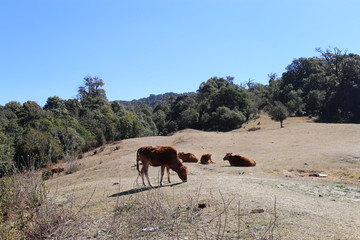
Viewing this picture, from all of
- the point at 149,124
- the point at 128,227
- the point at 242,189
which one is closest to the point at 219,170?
the point at 242,189

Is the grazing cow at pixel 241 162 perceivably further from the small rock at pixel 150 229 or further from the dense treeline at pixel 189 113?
the dense treeline at pixel 189 113

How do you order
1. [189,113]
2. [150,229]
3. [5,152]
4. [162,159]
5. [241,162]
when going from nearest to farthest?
1. [150,229]
2. [162,159]
3. [241,162]
4. [5,152]
5. [189,113]

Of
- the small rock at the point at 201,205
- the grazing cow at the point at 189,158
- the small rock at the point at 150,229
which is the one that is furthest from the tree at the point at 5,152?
the small rock at the point at 150,229

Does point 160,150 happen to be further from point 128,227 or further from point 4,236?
point 4,236

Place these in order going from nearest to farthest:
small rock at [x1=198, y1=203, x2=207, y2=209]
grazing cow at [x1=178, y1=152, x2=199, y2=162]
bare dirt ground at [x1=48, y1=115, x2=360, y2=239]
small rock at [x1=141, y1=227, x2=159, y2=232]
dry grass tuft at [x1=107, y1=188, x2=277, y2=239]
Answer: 1. dry grass tuft at [x1=107, y1=188, x2=277, y2=239]
2. small rock at [x1=141, y1=227, x2=159, y2=232]
3. bare dirt ground at [x1=48, y1=115, x2=360, y2=239]
4. small rock at [x1=198, y1=203, x2=207, y2=209]
5. grazing cow at [x1=178, y1=152, x2=199, y2=162]

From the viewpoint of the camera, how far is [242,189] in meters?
9.23

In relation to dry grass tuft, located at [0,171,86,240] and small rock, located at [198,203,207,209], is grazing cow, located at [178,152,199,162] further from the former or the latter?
small rock, located at [198,203,207,209]

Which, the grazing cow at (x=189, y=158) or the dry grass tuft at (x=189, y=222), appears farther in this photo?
the grazing cow at (x=189, y=158)

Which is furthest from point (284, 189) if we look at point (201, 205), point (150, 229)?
point (150, 229)

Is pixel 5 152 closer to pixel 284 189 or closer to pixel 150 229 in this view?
pixel 284 189

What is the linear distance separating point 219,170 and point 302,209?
9167mm

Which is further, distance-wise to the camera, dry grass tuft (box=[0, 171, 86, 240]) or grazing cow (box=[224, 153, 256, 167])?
grazing cow (box=[224, 153, 256, 167])

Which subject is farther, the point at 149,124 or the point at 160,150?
the point at 149,124

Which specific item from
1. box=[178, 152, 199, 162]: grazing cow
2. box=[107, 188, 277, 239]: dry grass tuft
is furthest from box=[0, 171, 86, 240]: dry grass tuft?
box=[178, 152, 199, 162]: grazing cow
